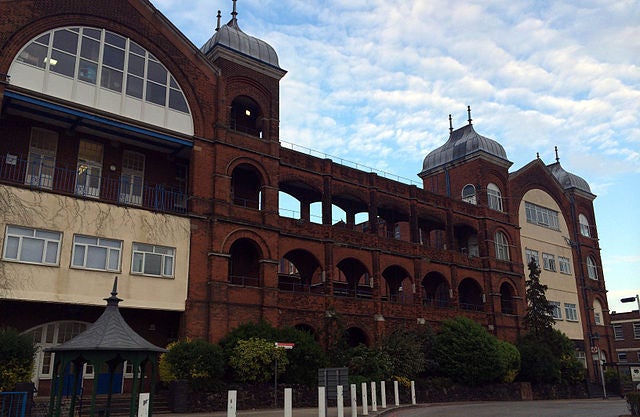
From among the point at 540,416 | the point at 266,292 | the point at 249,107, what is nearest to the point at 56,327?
the point at 266,292

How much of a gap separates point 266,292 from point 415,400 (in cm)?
921

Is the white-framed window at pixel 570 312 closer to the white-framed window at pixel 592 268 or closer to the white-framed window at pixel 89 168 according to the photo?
the white-framed window at pixel 592 268

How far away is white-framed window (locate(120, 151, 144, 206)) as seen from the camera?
93.6 feet

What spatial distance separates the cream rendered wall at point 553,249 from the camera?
157ft

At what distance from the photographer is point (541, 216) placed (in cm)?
5012

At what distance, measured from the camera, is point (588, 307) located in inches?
2023

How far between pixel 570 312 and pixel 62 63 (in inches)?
1697

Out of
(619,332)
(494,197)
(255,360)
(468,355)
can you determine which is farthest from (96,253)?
(619,332)

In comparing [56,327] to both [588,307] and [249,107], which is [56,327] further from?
[588,307]

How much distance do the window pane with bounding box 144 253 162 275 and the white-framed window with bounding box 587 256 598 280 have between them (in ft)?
138

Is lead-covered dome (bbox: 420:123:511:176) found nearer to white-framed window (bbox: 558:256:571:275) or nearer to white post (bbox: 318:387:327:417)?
white-framed window (bbox: 558:256:571:275)

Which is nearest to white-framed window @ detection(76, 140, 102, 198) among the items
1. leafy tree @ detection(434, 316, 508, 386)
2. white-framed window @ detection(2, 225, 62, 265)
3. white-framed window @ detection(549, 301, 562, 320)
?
white-framed window @ detection(2, 225, 62, 265)

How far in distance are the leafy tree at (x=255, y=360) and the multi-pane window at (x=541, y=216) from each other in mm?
30513

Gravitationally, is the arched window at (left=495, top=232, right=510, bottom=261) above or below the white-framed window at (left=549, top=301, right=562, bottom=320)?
above
